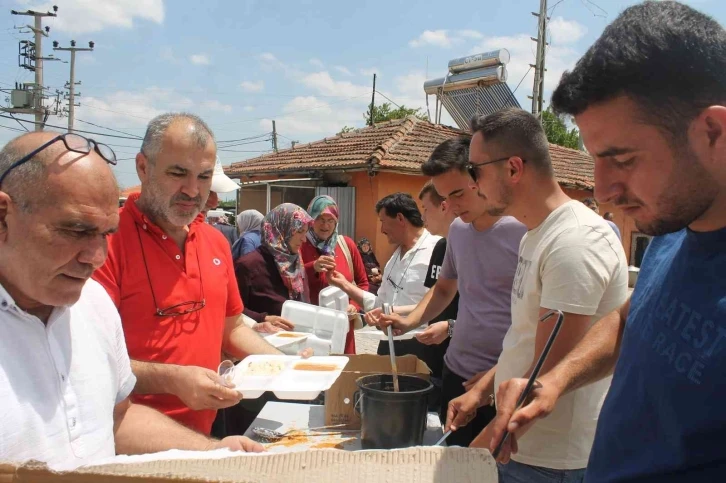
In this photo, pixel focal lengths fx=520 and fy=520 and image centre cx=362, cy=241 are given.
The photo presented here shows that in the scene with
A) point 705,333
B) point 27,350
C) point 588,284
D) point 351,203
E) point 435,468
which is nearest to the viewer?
point 435,468

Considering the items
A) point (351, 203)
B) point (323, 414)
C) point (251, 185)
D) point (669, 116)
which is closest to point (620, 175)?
point (669, 116)

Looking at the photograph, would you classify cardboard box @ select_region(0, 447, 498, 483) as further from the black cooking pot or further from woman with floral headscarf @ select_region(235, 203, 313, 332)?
woman with floral headscarf @ select_region(235, 203, 313, 332)

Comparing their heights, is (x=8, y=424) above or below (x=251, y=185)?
below

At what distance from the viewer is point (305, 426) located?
7.46 feet

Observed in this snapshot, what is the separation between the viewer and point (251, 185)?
12.7 meters

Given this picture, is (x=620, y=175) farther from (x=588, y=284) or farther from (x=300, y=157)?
(x=300, y=157)

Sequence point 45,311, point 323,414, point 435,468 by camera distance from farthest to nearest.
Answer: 1. point 323,414
2. point 45,311
3. point 435,468

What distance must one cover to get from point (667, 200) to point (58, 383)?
141 cm

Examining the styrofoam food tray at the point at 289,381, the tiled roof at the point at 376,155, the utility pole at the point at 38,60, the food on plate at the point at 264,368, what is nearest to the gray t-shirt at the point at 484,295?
the styrofoam food tray at the point at 289,381

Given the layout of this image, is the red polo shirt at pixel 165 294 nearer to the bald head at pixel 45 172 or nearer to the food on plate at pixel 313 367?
the food on plate at pixel 313 367

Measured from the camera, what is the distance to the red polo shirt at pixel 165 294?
196 centimetres

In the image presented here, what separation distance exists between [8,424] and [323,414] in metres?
1.49

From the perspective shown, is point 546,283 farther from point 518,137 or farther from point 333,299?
point 333,299

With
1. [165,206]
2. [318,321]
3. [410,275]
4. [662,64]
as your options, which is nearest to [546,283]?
[662,64]
